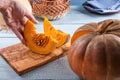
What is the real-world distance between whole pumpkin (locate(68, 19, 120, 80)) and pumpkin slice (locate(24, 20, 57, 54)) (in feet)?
0.50

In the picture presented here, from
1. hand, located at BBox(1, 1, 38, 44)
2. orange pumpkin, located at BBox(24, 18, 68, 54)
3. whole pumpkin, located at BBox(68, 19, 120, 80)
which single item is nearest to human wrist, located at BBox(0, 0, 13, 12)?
hand, located at BBox(1, 1, 38, 44)

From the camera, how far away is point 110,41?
59 cm

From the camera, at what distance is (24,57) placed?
77 cm

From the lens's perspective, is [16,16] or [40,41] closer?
[40,41]

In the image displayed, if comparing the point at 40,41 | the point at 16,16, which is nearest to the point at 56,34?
the point at 40,41

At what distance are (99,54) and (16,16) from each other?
459 millimetres

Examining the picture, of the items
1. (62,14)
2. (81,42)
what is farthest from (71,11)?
(81,42)

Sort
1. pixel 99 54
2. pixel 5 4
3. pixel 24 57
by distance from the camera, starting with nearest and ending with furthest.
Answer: pixel 99 54, pixel 24 57, pixel 5 4

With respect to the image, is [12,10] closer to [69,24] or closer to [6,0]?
[6,0]

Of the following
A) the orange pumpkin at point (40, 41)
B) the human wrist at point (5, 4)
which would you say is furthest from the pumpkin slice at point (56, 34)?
the human wrist at point (5, 4)

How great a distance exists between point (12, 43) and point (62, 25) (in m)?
0.26

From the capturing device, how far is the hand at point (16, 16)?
2.92 ft

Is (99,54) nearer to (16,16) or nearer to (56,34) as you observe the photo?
(56,34)

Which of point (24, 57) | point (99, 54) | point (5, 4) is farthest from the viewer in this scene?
point (5, 4)
